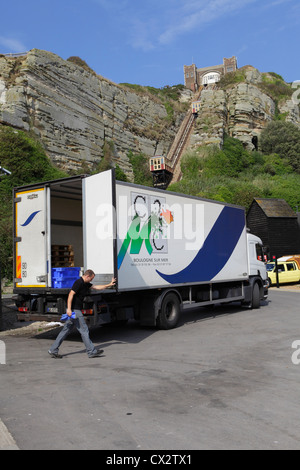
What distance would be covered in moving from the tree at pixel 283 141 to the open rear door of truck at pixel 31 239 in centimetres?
5137

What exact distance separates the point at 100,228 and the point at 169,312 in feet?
11.4

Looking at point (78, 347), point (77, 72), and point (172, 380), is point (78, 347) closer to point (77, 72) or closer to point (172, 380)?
point (172, 380)

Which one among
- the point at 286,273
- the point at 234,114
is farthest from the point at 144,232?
the point at 234,114

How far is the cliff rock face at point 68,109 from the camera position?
3544 cm

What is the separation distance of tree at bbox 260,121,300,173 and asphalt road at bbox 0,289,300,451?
5133 cm

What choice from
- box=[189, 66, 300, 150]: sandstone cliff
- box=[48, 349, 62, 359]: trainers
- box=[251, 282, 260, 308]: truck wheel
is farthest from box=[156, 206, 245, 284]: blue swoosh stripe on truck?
box=[189, 66, 300, 150]: sandstone cliff

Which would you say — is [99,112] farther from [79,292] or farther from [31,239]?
[79,292]

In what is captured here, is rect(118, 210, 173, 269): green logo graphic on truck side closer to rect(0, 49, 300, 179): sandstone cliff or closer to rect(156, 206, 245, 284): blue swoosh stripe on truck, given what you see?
rect(156, 206, 245, 284): blue swoosh stripe on truck

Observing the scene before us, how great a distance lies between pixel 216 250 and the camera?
12.9m

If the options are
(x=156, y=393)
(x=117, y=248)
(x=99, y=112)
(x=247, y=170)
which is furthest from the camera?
(x=247, y=170)

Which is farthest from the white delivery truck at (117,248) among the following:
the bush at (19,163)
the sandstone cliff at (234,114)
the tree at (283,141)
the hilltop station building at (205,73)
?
the hilltop station building at (205,73)

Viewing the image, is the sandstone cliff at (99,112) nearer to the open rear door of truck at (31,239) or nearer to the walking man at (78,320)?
the open rear door of truck at (31,239)

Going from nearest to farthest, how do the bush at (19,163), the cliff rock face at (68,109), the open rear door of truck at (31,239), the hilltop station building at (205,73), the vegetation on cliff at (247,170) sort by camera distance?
the open rear door of truck at (31,239) < the bush at (19,163) < the cliff rock face at (68,109) < the vegetation on cliff at (247,170) < the hilltop station building at (205,73)
